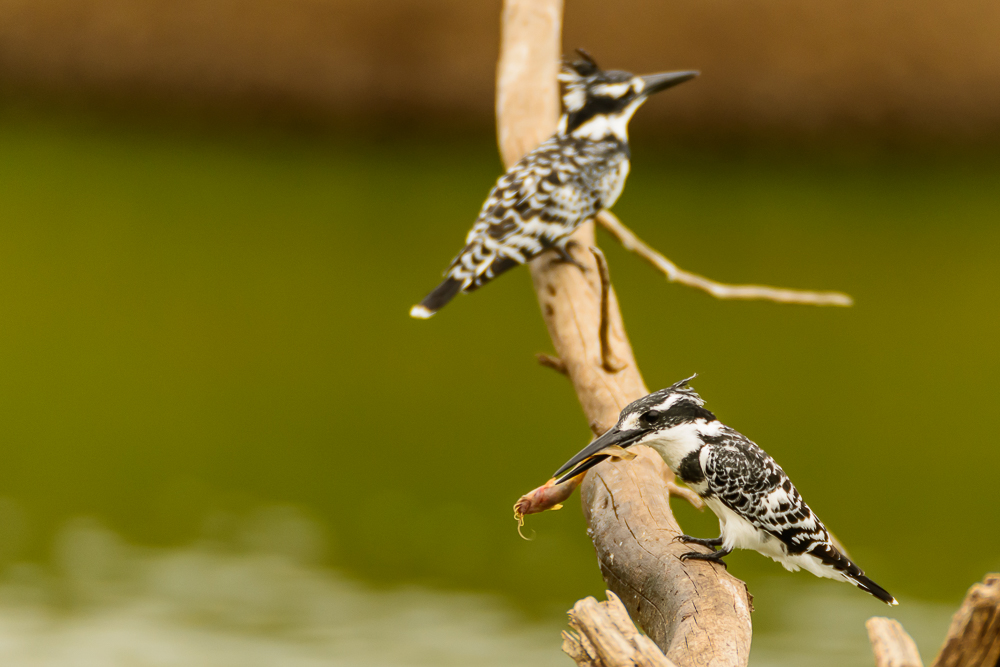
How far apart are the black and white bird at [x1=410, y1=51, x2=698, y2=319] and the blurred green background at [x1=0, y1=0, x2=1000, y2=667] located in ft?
3.99

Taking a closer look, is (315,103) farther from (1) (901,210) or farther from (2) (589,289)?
(2) (589,289)

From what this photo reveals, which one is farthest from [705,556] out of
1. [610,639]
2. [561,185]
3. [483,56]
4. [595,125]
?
[483,56]

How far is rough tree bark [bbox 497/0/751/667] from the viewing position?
3.21ft

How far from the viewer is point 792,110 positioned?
5.38 metres

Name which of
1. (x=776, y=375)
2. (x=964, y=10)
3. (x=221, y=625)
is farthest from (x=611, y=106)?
(x=964, y=10)

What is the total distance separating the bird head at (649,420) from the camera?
1.15 meters

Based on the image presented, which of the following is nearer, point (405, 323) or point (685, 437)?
point (685, 437)

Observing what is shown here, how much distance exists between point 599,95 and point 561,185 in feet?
0.95

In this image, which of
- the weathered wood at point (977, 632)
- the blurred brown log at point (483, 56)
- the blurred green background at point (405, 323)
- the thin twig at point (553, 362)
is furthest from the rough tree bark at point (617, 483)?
the blurred brown log at point (483, 56)

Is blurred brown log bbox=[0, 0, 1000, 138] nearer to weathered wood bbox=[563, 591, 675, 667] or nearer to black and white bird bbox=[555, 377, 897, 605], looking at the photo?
black and white bird bbox=[555, 377, 897, 605]

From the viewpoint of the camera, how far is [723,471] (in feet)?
3.76

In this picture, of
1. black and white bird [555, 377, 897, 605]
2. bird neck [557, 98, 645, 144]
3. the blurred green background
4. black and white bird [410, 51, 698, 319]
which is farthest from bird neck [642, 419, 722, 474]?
the blurred green background

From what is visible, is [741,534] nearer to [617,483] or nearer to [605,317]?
[617,483]

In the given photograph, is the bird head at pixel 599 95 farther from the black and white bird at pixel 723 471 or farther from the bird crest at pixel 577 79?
the black and white bird at pixel 723 471
